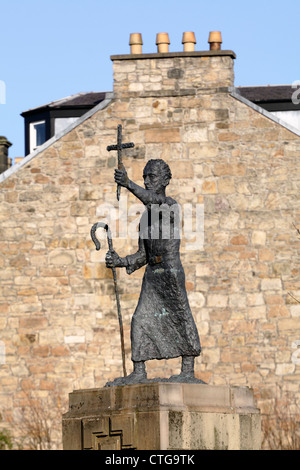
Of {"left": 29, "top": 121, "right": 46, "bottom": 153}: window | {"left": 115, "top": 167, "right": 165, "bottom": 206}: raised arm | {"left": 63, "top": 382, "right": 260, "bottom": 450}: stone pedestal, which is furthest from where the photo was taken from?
{"left": 29, "top": 121, "right": 46, "bottom": 153}: window

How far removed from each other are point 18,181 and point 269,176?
4361mm

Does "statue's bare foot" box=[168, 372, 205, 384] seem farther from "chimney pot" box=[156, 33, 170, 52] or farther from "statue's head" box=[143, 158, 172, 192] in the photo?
"chimney pot" box=[156, 33, 170, 52]

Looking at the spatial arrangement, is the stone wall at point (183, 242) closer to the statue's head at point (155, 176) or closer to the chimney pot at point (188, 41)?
the chimney pot at point (188, 41)

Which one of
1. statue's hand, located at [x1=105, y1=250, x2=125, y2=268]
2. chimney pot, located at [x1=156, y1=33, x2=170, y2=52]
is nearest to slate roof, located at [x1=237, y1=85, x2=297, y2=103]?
chimney pot, located at [x1=156, y1=33, x2=170, y2=52]

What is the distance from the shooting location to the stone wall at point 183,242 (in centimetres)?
2291

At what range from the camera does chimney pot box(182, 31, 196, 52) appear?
2419cm

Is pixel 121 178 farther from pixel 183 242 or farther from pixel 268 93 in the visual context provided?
pixel 268 93

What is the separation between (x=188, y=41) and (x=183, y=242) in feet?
12.2

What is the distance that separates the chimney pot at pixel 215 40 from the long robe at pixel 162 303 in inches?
394

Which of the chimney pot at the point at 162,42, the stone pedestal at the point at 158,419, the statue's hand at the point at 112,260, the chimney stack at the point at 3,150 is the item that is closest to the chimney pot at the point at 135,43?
the chimney pot at the point at 162,42

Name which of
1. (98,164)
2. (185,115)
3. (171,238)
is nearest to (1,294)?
(98,164)

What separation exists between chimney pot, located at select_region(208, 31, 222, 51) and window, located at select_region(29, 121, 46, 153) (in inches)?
239

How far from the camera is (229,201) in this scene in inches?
920

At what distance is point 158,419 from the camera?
532 inches
